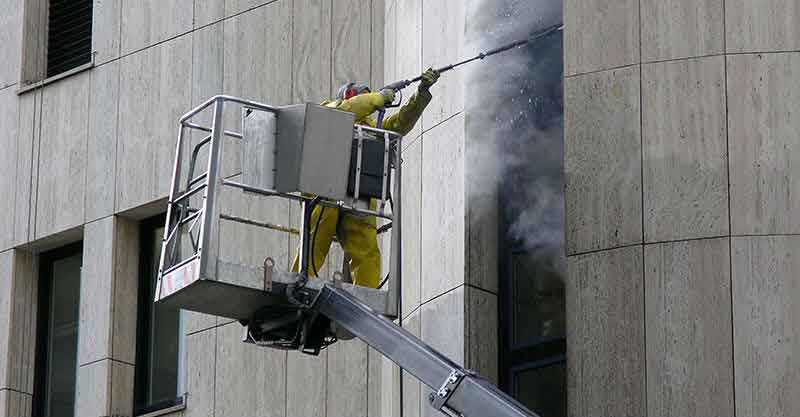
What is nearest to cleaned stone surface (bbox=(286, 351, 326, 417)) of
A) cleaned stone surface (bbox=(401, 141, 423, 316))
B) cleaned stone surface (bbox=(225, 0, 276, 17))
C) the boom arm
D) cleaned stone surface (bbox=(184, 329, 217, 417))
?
cleaned stone surface (bbox=(184, 329, 217, 417))

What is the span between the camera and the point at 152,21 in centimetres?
2392

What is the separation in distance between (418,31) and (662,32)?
3183 mm

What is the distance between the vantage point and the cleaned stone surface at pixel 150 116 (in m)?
23.3

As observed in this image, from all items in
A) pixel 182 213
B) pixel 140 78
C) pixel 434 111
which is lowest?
pixel 182 213

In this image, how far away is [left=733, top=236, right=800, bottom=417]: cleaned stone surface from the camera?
14984 millimetres

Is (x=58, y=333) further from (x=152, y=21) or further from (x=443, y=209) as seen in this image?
(x=443, y=209)

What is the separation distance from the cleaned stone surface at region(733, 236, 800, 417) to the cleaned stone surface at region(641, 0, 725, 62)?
160cm

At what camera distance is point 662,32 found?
16.1 m

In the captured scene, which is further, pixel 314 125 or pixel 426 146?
pixel 426 146

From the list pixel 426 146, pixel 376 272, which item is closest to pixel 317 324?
pixel 376 272

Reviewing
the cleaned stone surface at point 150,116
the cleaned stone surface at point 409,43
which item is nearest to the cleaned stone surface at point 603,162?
the cleaned stone surface at point 409,43

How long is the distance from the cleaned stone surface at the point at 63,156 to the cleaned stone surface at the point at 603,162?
9325 millimetres

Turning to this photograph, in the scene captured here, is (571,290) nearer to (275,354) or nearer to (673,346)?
(673,346)

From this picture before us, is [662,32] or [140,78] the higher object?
[140,78]
